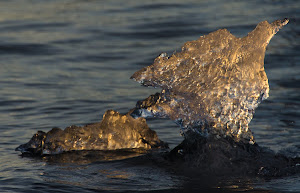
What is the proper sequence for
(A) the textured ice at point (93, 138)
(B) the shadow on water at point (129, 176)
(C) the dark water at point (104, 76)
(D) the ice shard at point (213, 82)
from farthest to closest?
(A) the textured ice at point (93, 138)
(D) the ice shard at point (213, 82)
(C) the dark water at point (104, 76)
(B) the shadow on water at point (129, 176)

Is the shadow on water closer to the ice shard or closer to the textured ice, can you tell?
the textured ice

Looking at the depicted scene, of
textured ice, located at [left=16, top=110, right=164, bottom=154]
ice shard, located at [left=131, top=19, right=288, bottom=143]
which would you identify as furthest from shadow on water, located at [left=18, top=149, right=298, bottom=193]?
ice shard, located at [left=131, top=19, right=288, bottom=143]

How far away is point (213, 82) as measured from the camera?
5.45 metres

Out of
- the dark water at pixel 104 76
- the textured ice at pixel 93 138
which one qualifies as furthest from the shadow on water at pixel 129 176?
the textured ice at pixel 93 138

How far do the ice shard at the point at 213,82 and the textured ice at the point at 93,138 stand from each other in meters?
0.47

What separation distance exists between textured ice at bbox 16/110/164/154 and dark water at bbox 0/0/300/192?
0.47 ft

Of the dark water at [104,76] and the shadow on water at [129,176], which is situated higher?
the dark water at [104,76]

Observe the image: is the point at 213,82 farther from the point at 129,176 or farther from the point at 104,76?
the point at 104,76

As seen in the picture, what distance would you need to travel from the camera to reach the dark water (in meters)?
4.96

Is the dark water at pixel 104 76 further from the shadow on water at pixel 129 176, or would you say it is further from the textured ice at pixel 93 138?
the textured ice at pixel 93 138

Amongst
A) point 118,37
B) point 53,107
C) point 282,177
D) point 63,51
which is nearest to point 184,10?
point 118,37

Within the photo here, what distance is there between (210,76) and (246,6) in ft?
21.6

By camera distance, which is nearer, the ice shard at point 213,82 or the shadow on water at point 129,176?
the shadow on water at point 129,176

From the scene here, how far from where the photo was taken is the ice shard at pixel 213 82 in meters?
5.38
